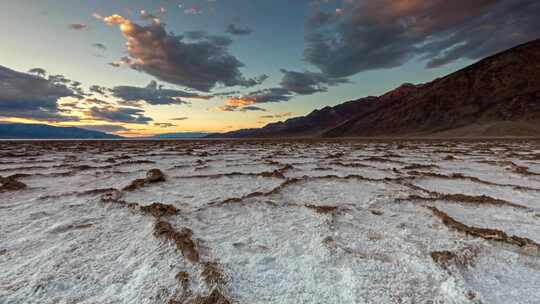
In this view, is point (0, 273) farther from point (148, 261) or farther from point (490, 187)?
point (490, 187)

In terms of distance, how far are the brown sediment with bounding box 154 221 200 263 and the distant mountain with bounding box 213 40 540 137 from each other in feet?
140

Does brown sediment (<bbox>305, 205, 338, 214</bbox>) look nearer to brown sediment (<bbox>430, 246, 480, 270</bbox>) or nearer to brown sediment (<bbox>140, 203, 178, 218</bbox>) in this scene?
brown sediment (<bbox>430, 246, 480, 270</bbox>)

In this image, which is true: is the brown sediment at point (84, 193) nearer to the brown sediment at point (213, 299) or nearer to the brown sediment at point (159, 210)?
the brown sediment at point (159, 210)

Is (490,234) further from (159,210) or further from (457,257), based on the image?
(159,210)

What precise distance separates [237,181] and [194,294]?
328cm

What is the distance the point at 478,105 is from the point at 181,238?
195 ft

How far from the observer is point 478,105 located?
159 feet

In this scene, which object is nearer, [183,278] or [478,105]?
[183,278]

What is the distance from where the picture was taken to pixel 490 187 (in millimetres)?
4234

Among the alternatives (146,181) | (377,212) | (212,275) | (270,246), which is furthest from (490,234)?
(146,181)

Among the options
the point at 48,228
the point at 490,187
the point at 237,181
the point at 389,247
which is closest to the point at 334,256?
the point at 389,247

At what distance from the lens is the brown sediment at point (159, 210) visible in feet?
9.52

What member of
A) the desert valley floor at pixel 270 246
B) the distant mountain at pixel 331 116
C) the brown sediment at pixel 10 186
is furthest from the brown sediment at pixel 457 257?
the distant mountain at pixel 331 116

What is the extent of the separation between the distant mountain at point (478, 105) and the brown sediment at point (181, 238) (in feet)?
140
